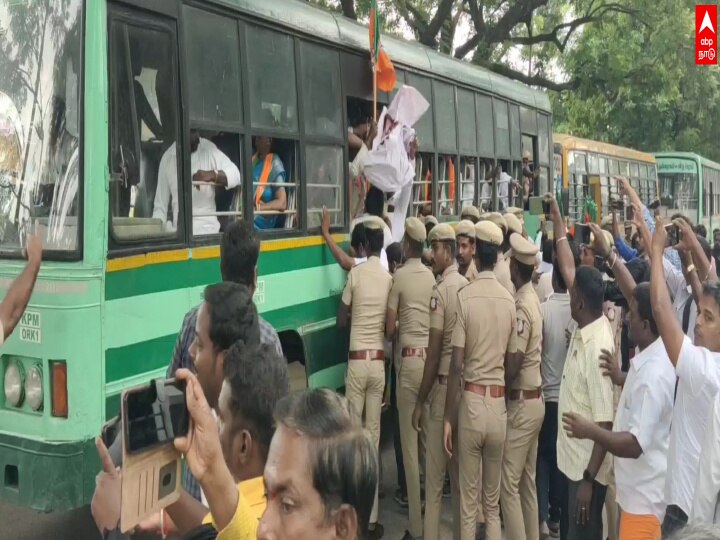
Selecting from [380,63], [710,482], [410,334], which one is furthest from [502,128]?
[710,482]

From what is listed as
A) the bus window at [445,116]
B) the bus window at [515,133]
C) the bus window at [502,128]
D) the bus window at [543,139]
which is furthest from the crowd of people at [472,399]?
the bus window at [543,139]

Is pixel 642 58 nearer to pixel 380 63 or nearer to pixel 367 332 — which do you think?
pixel 380 63

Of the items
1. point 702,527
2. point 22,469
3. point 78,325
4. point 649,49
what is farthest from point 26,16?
point 649,49

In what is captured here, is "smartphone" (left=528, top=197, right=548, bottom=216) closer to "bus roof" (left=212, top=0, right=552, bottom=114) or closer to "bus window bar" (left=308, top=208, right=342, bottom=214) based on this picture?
"bus roof" (left=212, top=0, right=552, bottom=114)

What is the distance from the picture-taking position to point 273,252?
5.51 m

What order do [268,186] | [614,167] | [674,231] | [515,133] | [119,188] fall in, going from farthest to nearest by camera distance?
[614,167] < [515,133] < [674,231] < [268,186] < [119,188]

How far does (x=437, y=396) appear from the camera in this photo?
5398mm

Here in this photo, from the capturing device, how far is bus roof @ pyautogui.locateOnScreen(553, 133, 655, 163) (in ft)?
57.2

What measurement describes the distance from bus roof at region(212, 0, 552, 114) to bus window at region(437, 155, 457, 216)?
830 mm

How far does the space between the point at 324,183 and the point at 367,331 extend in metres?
1.15

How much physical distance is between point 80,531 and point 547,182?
27.8 feet

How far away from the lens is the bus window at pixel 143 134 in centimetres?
413

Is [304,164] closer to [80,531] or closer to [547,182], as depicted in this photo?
[80,531]

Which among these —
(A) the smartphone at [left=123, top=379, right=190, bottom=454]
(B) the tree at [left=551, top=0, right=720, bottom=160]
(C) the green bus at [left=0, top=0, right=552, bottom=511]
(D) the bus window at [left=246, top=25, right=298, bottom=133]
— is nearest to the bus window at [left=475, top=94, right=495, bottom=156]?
(C) the green bus at [left=0, top=0, right=552, bottom=511]
